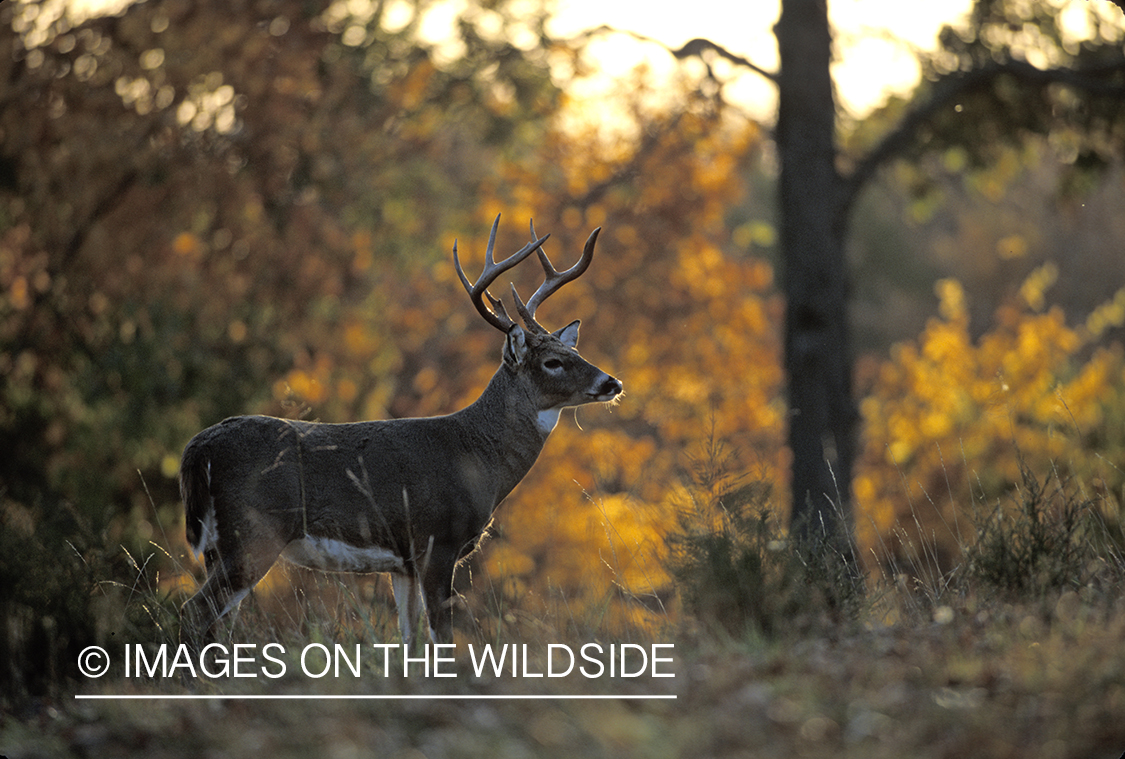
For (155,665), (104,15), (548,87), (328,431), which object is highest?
(104,15)

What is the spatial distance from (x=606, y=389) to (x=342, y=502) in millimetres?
1591

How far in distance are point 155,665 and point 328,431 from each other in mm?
1416

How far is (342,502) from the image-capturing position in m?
5.52

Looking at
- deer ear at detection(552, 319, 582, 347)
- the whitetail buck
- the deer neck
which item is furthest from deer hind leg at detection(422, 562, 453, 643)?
deer ear at detection(552, 319, 582, 347)

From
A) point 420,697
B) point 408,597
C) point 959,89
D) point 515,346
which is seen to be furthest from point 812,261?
point 420,697

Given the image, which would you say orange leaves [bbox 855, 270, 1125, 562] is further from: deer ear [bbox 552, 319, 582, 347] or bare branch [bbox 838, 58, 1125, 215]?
deer ear [bbox 552, 319, 582, 347]

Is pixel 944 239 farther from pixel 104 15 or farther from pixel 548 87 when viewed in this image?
pixel 104 15

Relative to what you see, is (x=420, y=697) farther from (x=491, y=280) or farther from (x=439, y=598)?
(x=491, y=280)

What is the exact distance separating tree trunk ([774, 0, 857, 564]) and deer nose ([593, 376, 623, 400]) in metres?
3.49

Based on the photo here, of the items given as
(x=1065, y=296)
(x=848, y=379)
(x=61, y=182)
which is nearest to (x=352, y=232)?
(x=61, y=182)

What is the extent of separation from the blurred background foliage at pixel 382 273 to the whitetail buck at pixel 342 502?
0.67 m

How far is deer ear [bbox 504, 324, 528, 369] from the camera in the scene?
6.16 meters

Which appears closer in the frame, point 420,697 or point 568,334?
point 420,697

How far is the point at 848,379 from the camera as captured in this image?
372 inches
